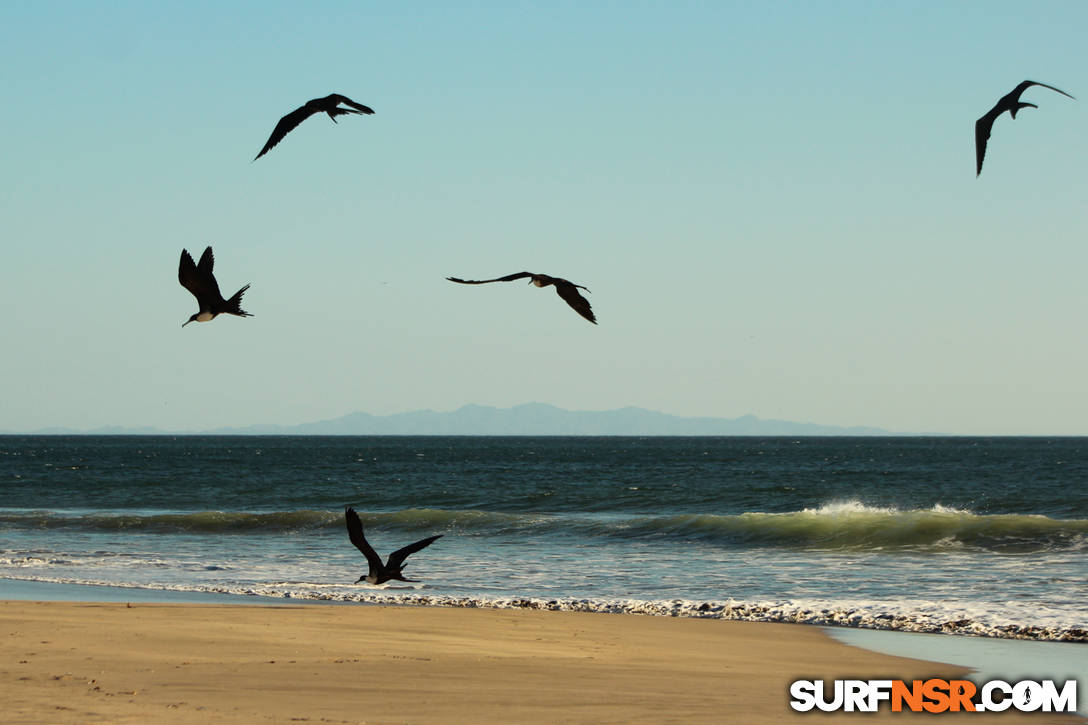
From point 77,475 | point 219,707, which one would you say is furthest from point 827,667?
point 77,475

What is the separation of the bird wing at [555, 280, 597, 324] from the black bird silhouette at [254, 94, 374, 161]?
6.36ft

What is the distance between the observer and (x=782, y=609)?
46.9 ft

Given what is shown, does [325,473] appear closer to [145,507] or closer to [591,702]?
[145,507]

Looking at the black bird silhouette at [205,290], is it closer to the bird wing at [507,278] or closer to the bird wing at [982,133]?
the bird wing at [507,278]

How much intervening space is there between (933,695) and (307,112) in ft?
21.4

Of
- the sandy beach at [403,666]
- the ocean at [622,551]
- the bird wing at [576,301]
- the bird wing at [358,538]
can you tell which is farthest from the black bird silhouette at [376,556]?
the ocean at [622,551]

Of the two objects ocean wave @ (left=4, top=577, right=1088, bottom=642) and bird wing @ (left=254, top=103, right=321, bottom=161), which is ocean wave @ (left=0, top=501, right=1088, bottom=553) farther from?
bird wing @ (left=254, top=103, right=321, bottom=161)

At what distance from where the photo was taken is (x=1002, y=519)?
2531 centimetres

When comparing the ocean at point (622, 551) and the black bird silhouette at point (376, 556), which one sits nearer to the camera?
the black bird silhouette at point (376, 556)

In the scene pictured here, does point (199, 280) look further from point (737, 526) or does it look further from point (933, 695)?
point (737, 526)

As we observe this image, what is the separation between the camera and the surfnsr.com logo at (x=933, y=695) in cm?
883

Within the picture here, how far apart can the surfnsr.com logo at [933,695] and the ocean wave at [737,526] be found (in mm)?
12664

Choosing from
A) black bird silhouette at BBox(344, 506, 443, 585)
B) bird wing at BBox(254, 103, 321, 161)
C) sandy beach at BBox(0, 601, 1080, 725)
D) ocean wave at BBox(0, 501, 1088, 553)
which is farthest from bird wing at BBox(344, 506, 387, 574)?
ocean wave at BBox(0, 501, 1088, 553)

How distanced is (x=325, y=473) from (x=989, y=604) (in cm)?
5368
